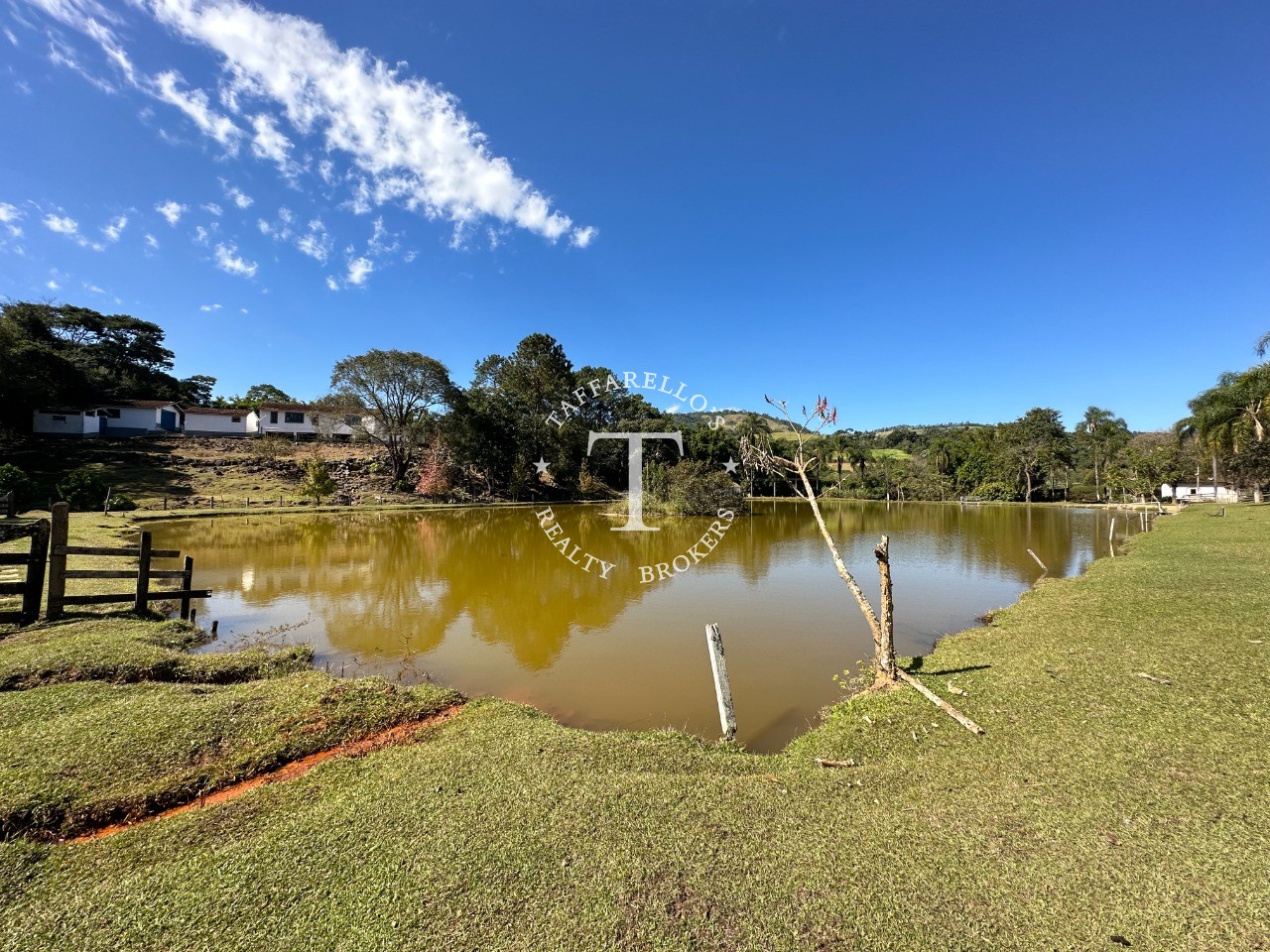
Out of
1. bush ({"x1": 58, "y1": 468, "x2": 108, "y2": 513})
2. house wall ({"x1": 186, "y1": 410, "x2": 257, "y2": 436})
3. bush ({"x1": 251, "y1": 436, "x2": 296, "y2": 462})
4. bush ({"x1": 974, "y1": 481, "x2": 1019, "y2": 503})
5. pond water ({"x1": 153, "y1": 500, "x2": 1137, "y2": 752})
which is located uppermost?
house wall ({"x1": 186, "y1": 410, "x2": 257, "y2": 436})

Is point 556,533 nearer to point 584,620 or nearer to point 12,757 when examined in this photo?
point 584,620

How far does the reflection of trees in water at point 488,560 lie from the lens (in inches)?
362

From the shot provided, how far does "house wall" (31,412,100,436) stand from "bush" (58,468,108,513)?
73.1 feet

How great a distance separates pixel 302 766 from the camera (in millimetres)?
4023

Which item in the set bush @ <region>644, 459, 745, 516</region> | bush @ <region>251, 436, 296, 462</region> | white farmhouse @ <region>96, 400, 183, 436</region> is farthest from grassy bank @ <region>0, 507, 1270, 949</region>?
white farmhouse @ <region>96, 400, 183, 436</region>

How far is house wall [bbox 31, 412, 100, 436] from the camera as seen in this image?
1342 inches

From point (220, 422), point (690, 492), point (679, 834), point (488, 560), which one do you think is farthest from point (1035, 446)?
point (220, 422)

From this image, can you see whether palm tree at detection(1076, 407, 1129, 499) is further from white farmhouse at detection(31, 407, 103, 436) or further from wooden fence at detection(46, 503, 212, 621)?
white farmhouse at detection(31, 407, 103, 436)

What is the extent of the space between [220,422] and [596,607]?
46156mm

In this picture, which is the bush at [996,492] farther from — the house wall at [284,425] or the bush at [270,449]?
the house wall at [284,425]

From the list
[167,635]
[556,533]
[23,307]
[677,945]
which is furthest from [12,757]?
[23,307]

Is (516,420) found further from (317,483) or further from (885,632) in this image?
(885,632)

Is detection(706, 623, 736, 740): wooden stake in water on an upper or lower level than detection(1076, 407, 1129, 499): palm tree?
lower

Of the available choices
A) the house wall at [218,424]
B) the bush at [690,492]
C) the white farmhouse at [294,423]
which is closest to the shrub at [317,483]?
the white farmhouse at [294,423]
